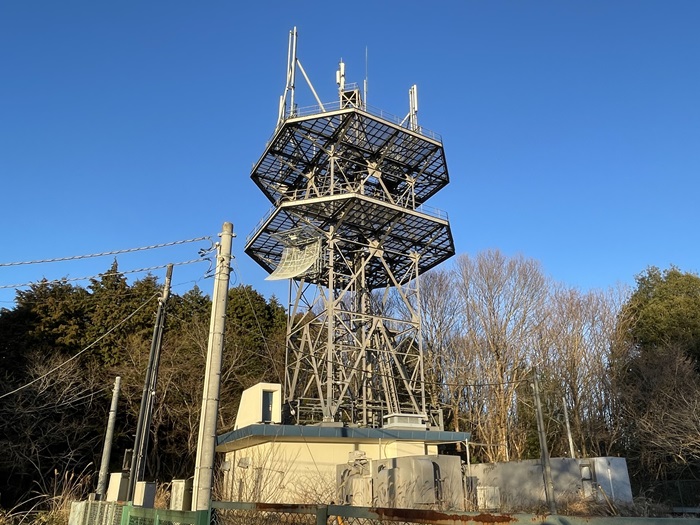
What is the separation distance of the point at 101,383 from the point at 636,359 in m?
31.1

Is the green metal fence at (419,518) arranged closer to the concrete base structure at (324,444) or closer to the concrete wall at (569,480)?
the concrete base structure at (324,444)

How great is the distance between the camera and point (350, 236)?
2708 cm

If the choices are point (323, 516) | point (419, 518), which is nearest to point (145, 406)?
point (323, 516)

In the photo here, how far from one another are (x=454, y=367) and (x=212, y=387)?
28.3 meters

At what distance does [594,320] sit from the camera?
117ft

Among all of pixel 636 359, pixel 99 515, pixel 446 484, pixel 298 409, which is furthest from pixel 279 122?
pixel 636 359

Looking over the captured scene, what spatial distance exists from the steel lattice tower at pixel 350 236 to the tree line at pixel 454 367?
5346mm

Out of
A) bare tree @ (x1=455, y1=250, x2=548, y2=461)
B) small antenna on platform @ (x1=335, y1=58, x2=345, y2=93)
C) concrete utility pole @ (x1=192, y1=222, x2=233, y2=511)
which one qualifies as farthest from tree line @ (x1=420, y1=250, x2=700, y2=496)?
concrete utility pole @ (x1=192, y1=222, x2=233, y2=511)

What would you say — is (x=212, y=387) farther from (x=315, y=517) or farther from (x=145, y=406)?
(x=145, y=406)

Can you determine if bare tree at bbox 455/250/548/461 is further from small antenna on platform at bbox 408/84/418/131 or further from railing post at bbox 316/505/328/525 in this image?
railing post at bbox 316/505/328/525

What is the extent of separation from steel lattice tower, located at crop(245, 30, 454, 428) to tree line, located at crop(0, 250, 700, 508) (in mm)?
5346

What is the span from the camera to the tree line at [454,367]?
86.6 ft

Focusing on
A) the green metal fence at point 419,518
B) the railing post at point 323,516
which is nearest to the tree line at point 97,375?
the green metal fence at point 419,518

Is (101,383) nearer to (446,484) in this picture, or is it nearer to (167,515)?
(446,484)
